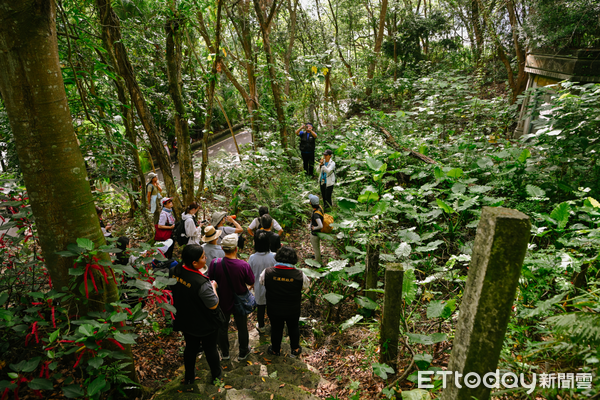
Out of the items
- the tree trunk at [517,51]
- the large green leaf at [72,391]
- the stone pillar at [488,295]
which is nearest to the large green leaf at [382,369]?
the stone pillar at [488,295]

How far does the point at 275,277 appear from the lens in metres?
3.27

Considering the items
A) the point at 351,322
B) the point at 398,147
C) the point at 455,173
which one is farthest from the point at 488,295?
the point at 398,147

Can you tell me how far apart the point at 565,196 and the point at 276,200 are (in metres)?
5.23

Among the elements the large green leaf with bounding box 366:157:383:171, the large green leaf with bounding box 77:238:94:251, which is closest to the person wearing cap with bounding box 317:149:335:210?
the large green leaf with bounding box 366:157:383:171

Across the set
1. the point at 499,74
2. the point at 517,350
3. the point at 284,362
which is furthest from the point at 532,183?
the point at 499,74

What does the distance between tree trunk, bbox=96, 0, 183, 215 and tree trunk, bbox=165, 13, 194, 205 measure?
1.02 feet

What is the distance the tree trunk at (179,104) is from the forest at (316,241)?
0.12 ft

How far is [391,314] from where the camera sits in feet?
8.52

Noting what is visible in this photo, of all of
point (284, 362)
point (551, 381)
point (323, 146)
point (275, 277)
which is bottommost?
point (284, 362)

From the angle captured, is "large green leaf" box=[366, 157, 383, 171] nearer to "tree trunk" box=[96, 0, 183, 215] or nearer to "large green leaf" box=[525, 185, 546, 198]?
"large green leaf" box=[525, 185, 546, 198]

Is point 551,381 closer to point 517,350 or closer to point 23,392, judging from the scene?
point 517,350

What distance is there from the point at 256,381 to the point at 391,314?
1.47 metres

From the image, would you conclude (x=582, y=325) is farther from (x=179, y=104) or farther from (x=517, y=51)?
(x=517, y=51)

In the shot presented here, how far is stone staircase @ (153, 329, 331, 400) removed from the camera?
2.62 metres
